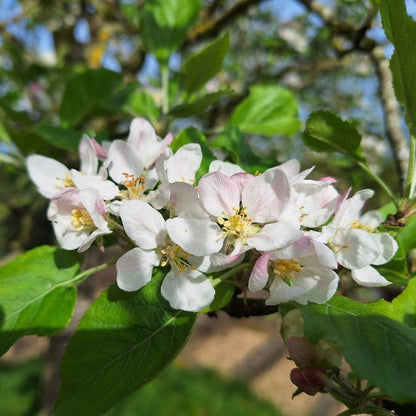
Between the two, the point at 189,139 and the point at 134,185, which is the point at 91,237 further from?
the point at 189,139

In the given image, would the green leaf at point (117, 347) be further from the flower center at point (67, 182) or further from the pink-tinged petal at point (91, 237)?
the flower center at point (67, 182)

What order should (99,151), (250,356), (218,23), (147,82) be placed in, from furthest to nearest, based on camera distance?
(250,356) < (147,82) < (218,23) < (99,151)

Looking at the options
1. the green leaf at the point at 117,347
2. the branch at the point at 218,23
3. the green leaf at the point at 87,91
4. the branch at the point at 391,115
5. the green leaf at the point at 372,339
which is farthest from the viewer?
the branch at the point at 218,23

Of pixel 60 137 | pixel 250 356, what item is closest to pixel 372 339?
pixel 60 137

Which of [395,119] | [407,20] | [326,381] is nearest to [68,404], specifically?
[326,381]

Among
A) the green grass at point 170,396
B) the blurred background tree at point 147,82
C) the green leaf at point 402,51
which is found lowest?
the green grass at point 170,396

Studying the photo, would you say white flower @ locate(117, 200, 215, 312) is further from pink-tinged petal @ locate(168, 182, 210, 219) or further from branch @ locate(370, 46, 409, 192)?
branch @ locate(370, 46, 409, 192)

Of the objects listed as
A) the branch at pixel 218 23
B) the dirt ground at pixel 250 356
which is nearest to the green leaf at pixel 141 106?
the branch at pixel 218 23
